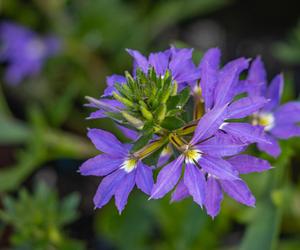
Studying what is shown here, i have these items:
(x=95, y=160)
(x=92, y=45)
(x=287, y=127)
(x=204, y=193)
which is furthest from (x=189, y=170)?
(x=92, y=45)

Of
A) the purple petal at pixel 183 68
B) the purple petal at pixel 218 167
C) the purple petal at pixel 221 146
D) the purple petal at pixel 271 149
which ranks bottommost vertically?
the purple petal at pixel 218 167

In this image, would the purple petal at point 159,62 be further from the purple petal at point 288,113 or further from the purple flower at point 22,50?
the purple flower at point 22,50

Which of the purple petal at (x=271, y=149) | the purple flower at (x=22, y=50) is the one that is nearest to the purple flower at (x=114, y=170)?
the purple petal at (x=271, y=149)

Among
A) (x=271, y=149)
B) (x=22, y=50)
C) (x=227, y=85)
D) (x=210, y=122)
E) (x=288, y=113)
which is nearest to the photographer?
(x=210, y=122)

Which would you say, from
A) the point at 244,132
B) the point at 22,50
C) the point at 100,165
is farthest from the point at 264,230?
the point at 22,50

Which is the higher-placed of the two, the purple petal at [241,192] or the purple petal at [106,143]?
the purple petal at [106,143]

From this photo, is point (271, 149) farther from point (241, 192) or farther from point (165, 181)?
point (165, 181)

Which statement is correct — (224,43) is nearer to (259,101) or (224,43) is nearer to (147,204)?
(147,204)
